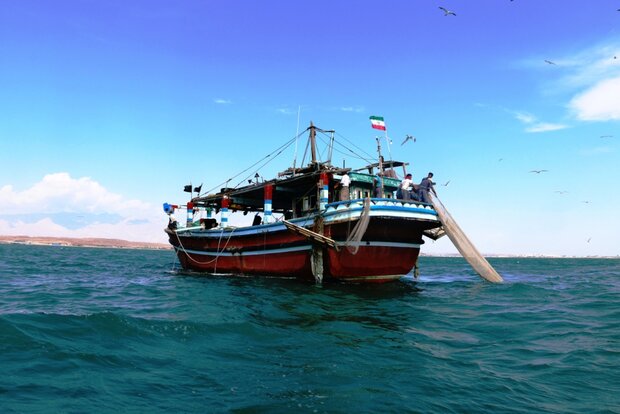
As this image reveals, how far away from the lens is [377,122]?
20109 mm

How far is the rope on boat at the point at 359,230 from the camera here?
53.9 feet

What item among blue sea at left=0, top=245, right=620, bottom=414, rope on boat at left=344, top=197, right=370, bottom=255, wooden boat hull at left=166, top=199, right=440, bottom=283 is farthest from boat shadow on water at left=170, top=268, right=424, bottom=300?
blue sea at left=0, top=245, right=620, bottom=414

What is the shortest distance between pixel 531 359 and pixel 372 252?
10.6 meters

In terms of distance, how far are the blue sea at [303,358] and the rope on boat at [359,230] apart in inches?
161

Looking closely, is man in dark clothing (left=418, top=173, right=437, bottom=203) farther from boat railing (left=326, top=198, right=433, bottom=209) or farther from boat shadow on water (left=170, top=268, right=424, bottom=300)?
boat shadow on water (left=170, top=268, right=424, bottom=300)

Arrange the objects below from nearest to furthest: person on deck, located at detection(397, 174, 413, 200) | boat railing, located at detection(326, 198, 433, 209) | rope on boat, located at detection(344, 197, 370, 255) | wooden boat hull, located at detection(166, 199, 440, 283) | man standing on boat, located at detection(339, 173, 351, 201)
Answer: rope on boat, located at detection(344, 197, 370, 255), boat railing, located at detection(326, 198, 433, 209), wooden boat hull, located at detection(166, 199, 440, 283), person on deck, located at detection(397, 174, 413, 200), man standing on boat, located at detection(339, 173, 351, 201)

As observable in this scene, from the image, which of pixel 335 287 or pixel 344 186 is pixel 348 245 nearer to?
pixel 335 287

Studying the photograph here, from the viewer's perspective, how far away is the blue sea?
537cm

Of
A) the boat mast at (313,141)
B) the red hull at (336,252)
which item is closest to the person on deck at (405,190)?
the red hull at (336,252)

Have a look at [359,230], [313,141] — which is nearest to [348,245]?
[359,230]

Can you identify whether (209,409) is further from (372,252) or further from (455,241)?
(455,241)

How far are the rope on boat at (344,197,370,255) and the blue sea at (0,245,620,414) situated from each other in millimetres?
4098

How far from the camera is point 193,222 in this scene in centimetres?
3083

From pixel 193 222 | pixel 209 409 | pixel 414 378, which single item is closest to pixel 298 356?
pixel 414 378
